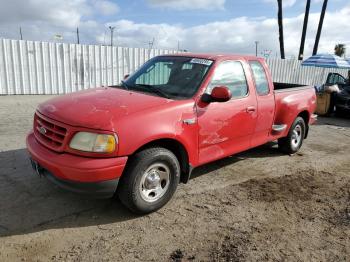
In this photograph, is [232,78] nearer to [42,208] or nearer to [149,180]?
[149,180]

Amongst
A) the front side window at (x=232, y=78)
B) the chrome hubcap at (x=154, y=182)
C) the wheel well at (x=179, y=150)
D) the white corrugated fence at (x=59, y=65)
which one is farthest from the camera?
the white corrugated fence at (x=59, y=65)

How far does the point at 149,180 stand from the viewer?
12.4 ft

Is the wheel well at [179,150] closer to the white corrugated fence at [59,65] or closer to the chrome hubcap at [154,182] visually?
the chrome hubcap at [154,182]

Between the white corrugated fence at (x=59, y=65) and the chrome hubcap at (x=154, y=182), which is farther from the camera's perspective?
the white corrugated fence at (x=59, y=65)

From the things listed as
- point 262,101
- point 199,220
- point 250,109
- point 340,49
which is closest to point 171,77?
point 250,109

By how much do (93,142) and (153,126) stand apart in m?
0.67

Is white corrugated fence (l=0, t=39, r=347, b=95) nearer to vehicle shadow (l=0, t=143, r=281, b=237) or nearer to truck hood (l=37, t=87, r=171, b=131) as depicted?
vehicle shadow (l=0, t=143, r=281, b=237)

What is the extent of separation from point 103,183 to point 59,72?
10.6 meters

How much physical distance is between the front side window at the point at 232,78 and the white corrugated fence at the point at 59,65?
9.50m

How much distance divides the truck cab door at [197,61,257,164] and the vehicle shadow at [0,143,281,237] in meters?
1.38

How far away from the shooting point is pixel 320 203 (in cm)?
439

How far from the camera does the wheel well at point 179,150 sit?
151 inches

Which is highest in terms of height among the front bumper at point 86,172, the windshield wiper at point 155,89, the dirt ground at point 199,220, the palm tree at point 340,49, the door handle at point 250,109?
the palm tree at point 340,49

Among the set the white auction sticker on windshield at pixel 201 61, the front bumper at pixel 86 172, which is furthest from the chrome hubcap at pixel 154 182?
the white auction sticker on windshield at pixel 201 61
